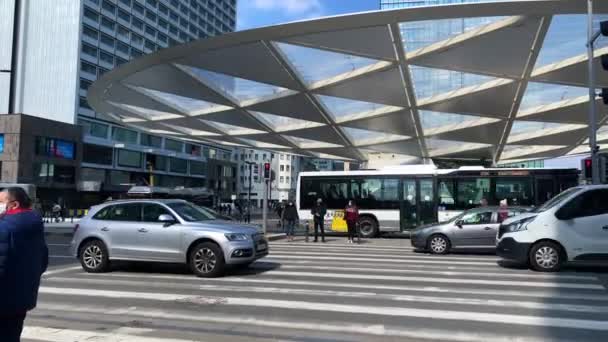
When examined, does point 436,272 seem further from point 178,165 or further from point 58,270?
point 178,165

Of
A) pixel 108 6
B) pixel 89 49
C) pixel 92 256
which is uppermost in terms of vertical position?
pixel 108 6

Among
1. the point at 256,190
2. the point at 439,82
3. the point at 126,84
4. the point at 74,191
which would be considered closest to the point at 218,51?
the point at 126,84

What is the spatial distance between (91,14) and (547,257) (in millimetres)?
79988

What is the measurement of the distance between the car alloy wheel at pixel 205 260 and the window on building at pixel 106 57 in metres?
76.6

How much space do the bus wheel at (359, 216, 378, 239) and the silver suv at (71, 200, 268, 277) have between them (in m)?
11.9

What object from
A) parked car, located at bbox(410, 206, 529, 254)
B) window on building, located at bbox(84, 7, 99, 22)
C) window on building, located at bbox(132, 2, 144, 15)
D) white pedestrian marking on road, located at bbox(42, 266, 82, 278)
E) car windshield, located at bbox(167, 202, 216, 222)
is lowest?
white pedestrian marking on road, located at bbox(42, 266, 82, 278)

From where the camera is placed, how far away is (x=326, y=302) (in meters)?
7.96

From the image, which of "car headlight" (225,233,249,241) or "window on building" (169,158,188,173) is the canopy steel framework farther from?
"window on building" (169,158,188,173)

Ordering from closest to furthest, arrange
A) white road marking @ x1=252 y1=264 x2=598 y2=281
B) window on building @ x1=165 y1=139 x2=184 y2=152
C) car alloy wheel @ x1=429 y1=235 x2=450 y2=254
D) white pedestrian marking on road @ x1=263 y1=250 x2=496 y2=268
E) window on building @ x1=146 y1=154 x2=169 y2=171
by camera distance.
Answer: white road marking @ x1=252 y1=264 x2=598 y2=281 → white pedestrian marking on road @ x1=263 y1=250 x2=496 y2=268 → car alloy wheel @ x1=429 y1=235 x2=450 y2=254 → window on building @ x1=146 y1=154 x2=169 y2=171 → window on building @ x1=165 y1=139 x2=184 y2=152

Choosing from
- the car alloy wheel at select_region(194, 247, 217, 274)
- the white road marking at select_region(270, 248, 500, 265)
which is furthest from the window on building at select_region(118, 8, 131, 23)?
the car alloy wheel at select_region(194, 247, 217, 274)

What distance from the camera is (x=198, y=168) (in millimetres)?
103312

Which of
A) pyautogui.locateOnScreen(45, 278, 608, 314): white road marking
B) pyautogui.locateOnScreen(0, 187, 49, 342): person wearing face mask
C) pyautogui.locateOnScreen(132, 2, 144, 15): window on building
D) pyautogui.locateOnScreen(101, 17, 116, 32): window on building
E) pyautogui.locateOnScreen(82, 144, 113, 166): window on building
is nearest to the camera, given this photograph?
pyautogui.locateOnScreen(0, 187, 49, 342): person wearing face mask

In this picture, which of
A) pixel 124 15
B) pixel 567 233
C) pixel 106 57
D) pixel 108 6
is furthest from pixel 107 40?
pixel 567 233

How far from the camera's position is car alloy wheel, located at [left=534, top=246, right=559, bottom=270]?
11.5 meters
